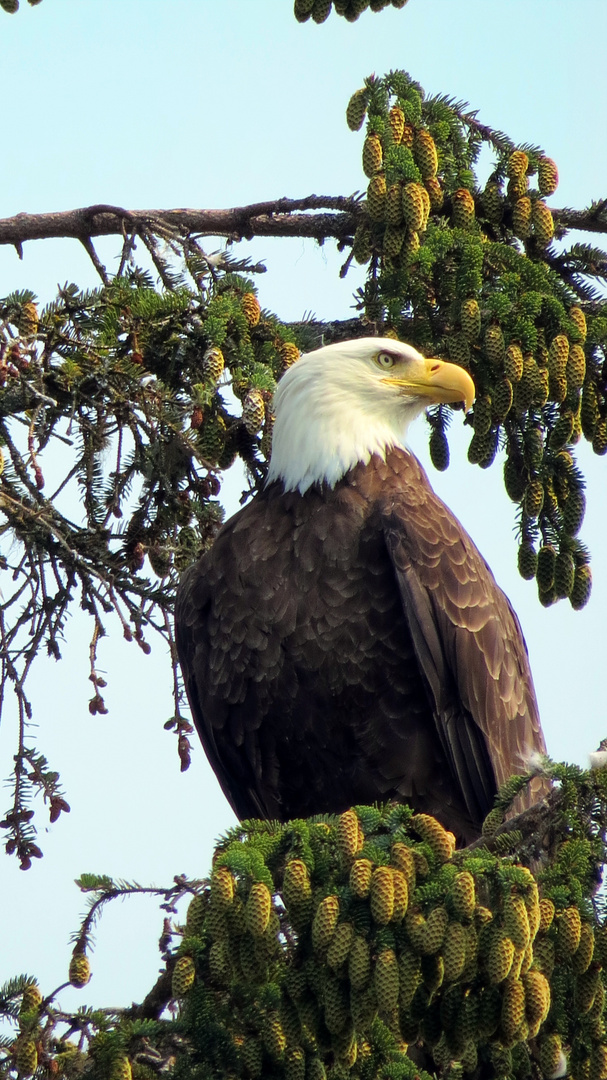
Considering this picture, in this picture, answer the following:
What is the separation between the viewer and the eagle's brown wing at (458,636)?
14.9 feet

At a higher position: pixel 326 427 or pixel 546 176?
pixel 546 176

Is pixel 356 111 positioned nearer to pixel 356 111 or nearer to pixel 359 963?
pixel 356 111

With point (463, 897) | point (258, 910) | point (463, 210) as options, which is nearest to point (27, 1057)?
point (258, 910)

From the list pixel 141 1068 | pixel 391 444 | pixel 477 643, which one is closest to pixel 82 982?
pixel 141 1068

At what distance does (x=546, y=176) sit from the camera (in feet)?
15.1

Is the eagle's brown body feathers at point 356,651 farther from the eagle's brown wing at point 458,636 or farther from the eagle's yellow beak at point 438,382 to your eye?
the eagle's yellow beak at point 438,382

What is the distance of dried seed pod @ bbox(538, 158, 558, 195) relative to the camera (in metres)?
4.60

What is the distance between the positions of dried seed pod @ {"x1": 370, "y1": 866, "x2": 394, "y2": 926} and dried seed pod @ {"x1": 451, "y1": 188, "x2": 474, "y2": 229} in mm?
2434

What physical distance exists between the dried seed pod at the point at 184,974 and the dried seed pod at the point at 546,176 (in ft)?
9.46

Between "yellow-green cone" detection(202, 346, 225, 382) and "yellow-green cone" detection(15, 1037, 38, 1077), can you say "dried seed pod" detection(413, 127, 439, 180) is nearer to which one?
"yellow-green cone" detection(202, 346, 225, 382)

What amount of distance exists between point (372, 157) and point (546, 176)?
0.68 metres

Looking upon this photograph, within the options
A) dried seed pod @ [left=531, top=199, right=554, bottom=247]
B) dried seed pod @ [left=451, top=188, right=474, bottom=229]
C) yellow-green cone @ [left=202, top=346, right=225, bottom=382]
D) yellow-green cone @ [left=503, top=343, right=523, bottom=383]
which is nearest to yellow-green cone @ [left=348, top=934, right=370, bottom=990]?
yellow-green cone @ [left=202, top=346, right=225, bottom=382]

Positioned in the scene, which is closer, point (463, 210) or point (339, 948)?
point (339, 948)

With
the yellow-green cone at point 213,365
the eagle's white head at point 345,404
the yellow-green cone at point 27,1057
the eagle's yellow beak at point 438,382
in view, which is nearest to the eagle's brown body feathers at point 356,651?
the eagle's white head at point 345,404
